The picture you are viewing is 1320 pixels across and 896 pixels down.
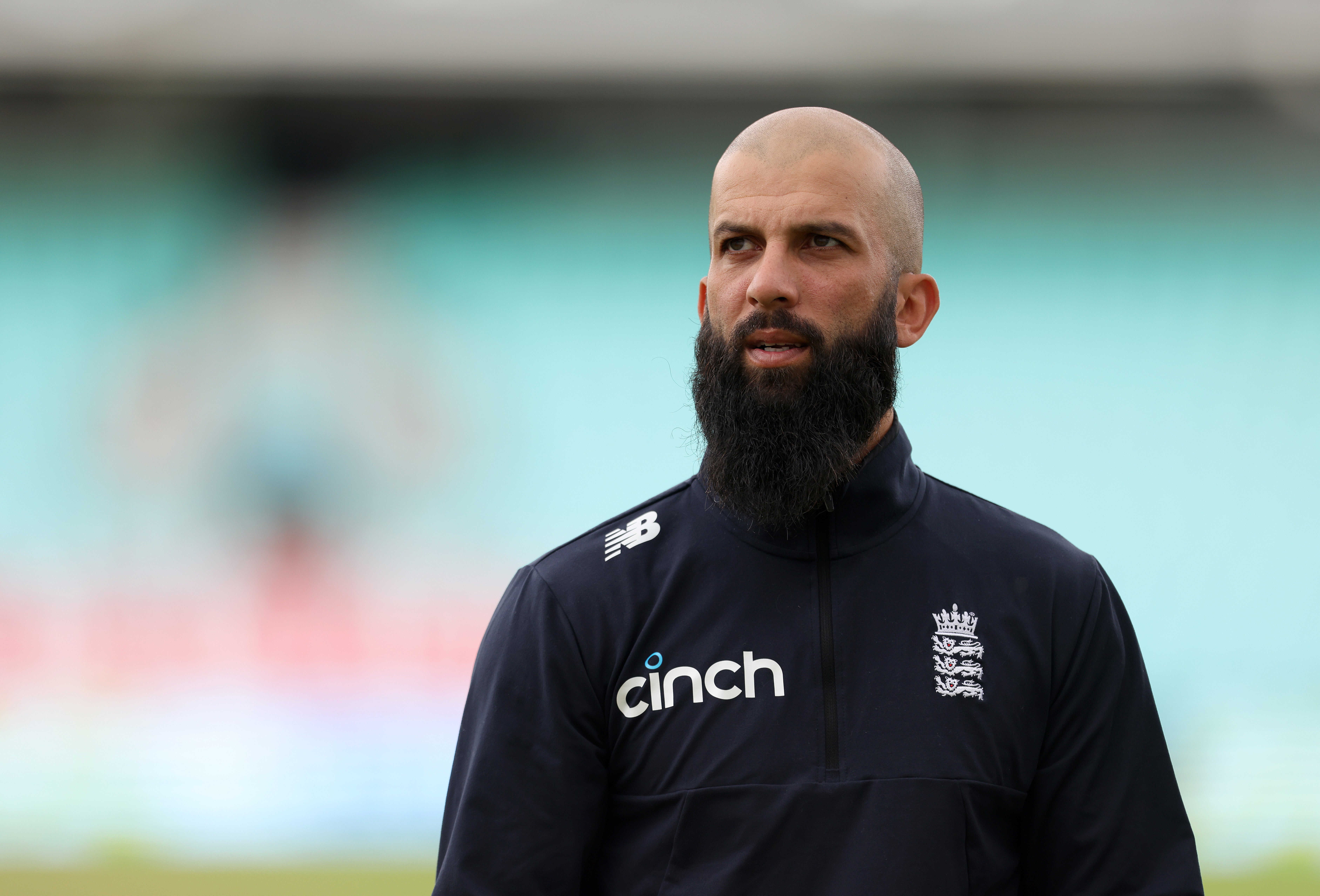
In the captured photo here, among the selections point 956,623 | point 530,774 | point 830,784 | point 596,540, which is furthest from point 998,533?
point 530,774

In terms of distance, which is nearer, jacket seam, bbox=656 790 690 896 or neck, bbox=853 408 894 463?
jacket seam, bbox=656 790 690 896

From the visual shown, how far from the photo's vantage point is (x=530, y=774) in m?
1.28

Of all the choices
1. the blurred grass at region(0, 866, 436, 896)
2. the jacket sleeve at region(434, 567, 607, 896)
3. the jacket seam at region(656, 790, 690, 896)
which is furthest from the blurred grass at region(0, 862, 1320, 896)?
the jacket seam at region(656, 790, 690, 896)

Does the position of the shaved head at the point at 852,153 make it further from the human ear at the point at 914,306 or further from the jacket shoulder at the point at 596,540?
the jacket shoulder at the point at 596,540

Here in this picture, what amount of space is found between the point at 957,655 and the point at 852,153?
0.63 meters

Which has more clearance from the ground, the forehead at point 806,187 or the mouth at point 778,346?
the forehead at point 806,187

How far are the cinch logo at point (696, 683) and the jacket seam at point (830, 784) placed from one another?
0.30 feet

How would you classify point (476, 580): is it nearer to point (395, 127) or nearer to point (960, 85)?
point (395, 127)

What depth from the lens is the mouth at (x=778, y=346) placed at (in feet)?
4.70

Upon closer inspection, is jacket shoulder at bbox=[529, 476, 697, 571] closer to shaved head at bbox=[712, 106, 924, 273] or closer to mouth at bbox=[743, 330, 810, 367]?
mouth at bbox=[743, 330, 810, 367]

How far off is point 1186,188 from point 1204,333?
0.46m

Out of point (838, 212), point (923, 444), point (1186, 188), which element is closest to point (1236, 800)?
point (923, 444)

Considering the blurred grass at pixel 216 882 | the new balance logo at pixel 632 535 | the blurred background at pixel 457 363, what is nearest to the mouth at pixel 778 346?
the new balance logo at pixel 632 535

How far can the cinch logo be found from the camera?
130cm
